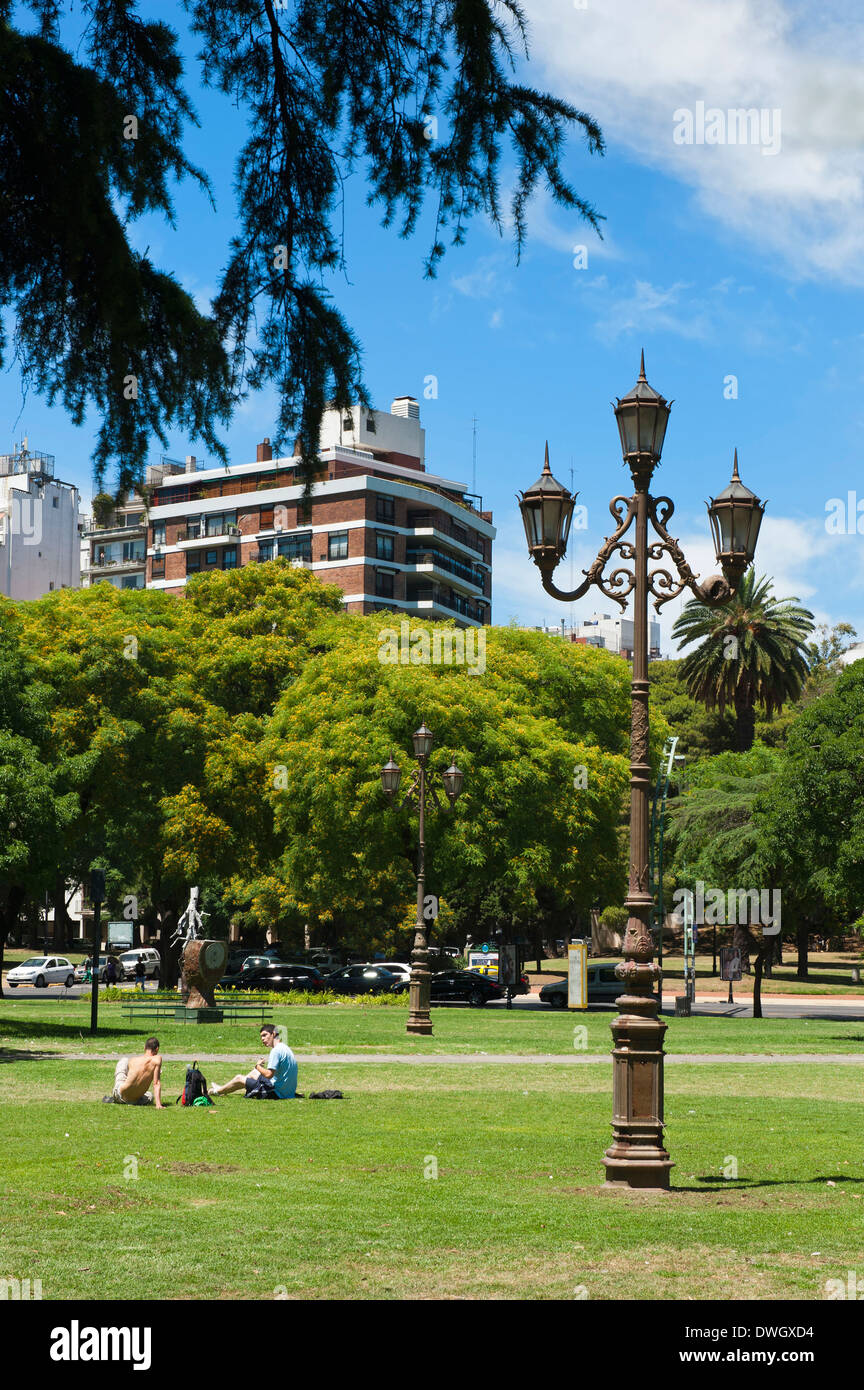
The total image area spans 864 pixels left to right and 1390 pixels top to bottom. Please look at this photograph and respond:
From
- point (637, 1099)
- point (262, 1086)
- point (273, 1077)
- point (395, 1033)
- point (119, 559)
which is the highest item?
point (119, 559)

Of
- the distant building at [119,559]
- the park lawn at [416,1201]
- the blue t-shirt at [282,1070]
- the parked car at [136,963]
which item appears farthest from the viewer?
the distant building at [119,559]

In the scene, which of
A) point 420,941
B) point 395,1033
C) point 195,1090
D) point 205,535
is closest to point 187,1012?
point 395,1033

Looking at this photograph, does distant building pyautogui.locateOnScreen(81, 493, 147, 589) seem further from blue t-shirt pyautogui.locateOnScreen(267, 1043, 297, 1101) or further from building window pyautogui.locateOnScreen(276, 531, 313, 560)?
blue t-shirt pyautogui.locateOnScreen(267, 1043, 297, 1101)

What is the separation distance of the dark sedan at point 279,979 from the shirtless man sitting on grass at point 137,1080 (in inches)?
1197

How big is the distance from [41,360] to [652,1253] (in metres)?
6.17

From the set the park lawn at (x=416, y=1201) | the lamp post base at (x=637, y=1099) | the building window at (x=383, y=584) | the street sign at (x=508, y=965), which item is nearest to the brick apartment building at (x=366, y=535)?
the building window at (x=383, y=584)

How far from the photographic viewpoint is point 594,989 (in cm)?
4906

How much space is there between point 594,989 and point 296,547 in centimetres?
4922

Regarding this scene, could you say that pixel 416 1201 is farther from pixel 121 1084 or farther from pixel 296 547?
pixel 296 547

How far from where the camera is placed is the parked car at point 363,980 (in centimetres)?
4744

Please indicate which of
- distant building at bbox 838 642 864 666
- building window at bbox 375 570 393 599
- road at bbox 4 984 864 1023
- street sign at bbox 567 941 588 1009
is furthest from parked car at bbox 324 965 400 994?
distant building at bbox 838 642 864 666

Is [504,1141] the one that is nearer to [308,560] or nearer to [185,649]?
[185,649]

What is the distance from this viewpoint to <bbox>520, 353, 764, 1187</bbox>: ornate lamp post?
459 inches

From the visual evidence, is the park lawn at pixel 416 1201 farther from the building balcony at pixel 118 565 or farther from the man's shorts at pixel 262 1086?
the building balcony at pixel 118 565
